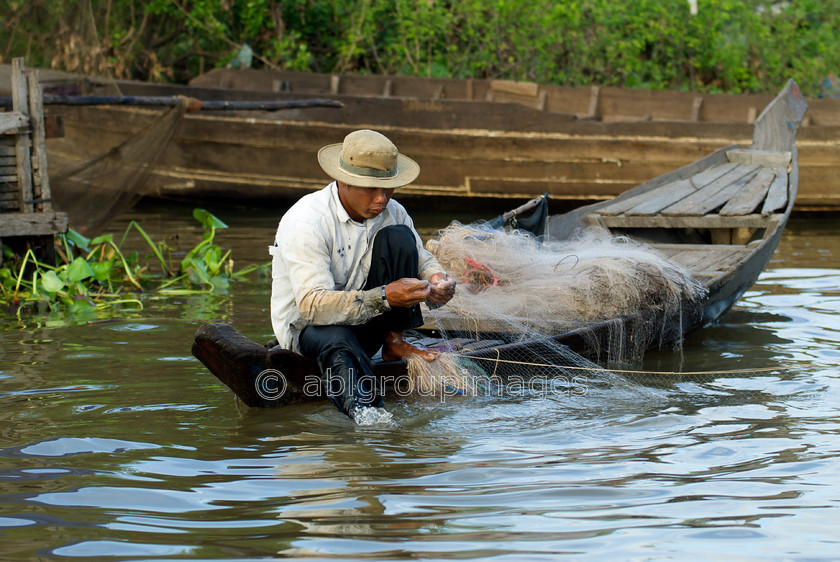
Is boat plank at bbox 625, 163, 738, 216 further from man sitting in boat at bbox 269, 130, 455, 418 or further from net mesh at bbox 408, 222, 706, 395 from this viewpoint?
man sitting in boat at bbox 269, 130, 455, 418

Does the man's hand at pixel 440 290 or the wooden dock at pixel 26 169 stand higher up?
the wooden dock at pixel 26 169

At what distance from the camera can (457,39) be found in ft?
47.2

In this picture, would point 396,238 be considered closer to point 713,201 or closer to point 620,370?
point 620,370

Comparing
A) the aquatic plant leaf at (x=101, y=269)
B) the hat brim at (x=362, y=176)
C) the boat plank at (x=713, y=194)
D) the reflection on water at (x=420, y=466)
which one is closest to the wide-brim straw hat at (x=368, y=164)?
the hat brim at (x=362, y=176)

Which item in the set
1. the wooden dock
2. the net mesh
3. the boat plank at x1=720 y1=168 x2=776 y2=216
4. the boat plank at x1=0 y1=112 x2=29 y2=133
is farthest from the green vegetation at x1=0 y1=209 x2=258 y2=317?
the boat plank at x1=720 y1=168 x2=776 y2=216

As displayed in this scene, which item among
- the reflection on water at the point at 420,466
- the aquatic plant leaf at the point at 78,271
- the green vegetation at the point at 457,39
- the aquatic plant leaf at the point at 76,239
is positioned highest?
the green vegetation at the point at 457,39

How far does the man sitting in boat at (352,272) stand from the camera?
3.83 m

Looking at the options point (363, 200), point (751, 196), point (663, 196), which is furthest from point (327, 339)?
point (751, 196)

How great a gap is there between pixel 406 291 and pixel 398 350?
52 centimetres

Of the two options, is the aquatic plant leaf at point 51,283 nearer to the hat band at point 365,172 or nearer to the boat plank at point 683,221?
the hat band at point 365,172

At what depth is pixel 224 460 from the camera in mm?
3629

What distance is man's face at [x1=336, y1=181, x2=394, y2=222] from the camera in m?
3.94

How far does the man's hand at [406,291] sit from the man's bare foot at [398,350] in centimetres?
41

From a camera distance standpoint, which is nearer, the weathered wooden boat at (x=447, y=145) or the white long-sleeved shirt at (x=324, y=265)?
the white long-sleeved shirt at (x=324, y=265)
